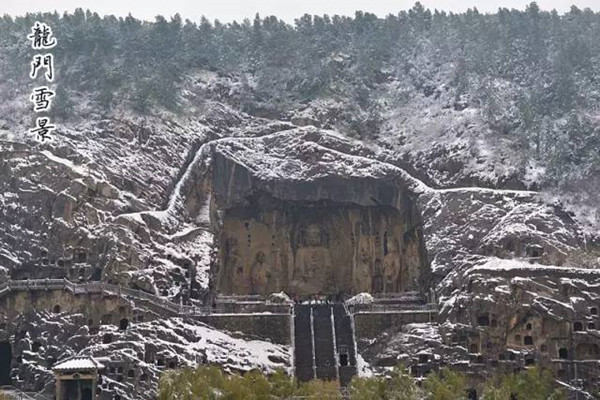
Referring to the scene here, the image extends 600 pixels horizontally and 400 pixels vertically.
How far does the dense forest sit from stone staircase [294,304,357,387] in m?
22.9

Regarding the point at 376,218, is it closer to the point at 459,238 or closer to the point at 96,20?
the point at 459,238

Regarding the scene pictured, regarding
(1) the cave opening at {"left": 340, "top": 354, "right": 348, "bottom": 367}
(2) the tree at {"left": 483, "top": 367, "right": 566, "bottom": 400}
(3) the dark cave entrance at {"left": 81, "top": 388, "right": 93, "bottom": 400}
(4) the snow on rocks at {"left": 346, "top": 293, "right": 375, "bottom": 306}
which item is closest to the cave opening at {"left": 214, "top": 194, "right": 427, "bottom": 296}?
(4) the snow on rocks at {"left": 346, "top": 293, "right": 375, "bottom": 306}

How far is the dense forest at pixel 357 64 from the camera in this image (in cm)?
8662

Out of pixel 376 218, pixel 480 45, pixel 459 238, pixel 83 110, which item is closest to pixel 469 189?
pixel 459 238

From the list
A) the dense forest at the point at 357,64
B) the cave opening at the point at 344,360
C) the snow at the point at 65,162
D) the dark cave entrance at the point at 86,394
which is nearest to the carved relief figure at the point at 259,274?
the dense forest at the point at 357,64

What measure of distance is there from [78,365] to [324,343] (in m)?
16.7

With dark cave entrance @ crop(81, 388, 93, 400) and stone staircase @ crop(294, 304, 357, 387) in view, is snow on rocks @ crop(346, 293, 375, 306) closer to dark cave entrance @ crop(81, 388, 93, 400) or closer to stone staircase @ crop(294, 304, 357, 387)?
stone staircase @ crop(294, 304, 357, 387)

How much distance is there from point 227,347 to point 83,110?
1171 inches

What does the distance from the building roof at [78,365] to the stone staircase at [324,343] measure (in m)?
13.2

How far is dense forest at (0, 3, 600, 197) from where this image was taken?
86.6 metres

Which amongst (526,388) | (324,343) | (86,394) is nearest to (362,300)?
(324,343)

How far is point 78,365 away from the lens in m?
62.3

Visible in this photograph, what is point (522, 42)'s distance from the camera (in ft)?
311

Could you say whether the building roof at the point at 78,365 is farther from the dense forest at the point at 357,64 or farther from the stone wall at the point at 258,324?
the dense forest at the point at 357,64
